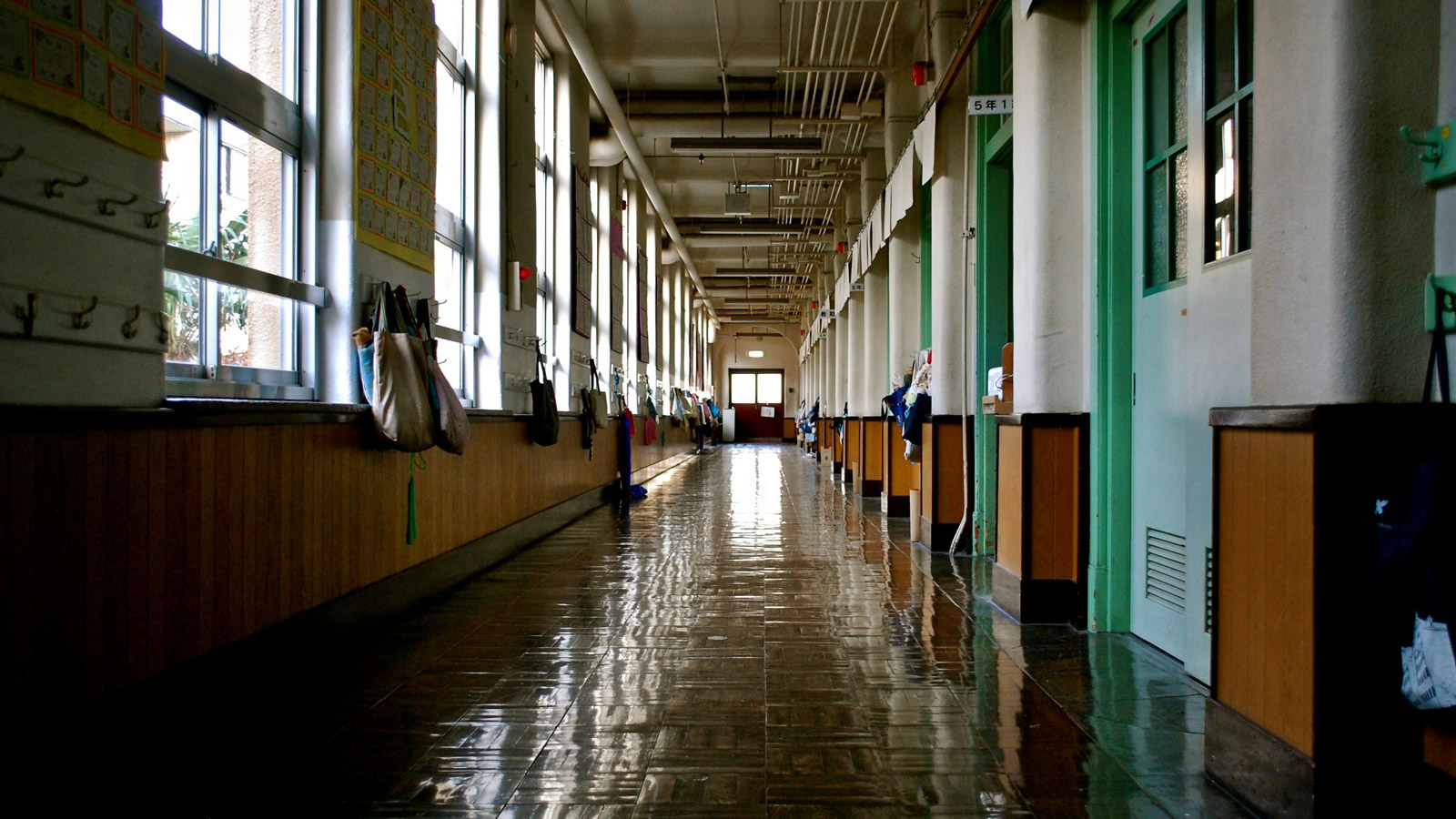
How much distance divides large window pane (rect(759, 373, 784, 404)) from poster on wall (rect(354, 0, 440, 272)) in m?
27.9

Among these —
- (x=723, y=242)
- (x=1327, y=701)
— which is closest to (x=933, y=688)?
(x=1327, y=701)

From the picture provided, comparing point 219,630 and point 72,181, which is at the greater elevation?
point 72,181

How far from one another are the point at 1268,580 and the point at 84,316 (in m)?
2.95

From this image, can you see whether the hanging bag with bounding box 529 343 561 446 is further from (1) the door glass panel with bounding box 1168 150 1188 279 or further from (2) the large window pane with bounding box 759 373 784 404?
(2) the large window pane with bounding box 759 373 784 404

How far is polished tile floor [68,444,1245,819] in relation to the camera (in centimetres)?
196

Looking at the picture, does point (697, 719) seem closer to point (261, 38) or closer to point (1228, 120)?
point (1228, 120)

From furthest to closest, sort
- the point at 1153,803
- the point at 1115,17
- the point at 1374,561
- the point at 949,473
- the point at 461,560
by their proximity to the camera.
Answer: the point at 949,473, the point at 461,560, the point at 1115,17, the point at 1153,803, the point at 1374,561

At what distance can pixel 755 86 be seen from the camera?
10.7 m

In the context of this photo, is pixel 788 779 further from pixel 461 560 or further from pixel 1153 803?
pixel 461 560

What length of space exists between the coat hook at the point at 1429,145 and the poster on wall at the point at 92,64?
305cm

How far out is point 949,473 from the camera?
579 centimetres

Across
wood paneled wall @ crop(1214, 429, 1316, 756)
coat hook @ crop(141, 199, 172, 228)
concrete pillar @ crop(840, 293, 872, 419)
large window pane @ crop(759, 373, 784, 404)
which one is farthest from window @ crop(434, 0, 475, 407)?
large window pane @ crop(759, 373, 784, 404)

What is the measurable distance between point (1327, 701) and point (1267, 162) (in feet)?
3.96

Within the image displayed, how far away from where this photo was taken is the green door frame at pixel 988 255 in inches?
208
